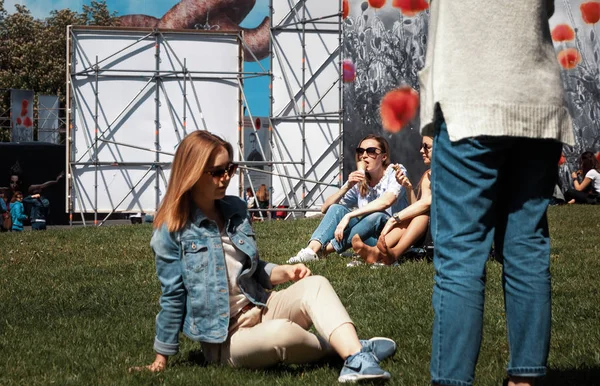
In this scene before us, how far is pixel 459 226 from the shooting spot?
10.6 ft

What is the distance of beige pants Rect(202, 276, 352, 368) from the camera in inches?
171

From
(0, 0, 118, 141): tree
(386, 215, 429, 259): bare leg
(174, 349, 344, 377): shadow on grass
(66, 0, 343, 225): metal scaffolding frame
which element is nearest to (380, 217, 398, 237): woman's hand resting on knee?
(386, 215, 429, 259): bare leg

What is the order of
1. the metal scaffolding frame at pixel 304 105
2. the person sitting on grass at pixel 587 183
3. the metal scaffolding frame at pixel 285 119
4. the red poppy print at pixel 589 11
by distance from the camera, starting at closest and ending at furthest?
the person sitting on grass at pixel 587 183
the red poppy print at pixel 589 11
the metal scaffolding frame at pixel 285 119
the metal scaffolding frame at pixel 304 105

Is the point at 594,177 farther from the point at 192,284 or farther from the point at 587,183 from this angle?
the point at 192,284

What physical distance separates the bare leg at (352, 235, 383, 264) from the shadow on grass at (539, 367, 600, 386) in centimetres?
424

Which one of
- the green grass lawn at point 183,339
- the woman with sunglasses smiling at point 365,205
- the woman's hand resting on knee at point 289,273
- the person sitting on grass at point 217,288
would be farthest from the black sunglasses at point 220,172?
the woman with sunglasses smiling at point 365,205

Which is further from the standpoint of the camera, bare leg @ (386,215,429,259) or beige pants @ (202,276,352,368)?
bare leg @ (386,215,429,259)

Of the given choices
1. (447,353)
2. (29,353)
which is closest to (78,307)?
(29,353)

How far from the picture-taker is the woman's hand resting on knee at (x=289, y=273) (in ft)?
14.7

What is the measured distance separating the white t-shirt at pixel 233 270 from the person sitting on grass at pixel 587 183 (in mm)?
14925

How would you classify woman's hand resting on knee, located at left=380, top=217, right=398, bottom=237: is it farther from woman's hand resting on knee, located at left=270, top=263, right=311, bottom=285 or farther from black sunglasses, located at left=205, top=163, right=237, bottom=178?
black sunglasses, located at left=205, top=163, right=237, bottom=178

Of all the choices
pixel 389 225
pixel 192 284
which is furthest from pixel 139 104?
pixel 192 284

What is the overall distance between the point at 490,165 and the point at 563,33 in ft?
56.6

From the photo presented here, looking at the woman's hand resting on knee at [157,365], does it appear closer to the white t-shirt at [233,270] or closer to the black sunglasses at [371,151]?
the white t-shirt at [233,270]
